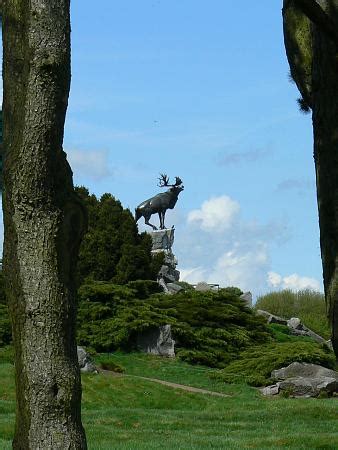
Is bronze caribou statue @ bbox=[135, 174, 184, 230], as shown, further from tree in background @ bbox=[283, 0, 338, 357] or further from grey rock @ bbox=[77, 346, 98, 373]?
tree in background @ bbox=[283, 0, 338, 357]

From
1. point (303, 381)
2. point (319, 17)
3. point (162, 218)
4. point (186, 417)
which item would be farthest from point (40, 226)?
point (162, 218)

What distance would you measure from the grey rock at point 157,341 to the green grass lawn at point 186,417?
2.76m

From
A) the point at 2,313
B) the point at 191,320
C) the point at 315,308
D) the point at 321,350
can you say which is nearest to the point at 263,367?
the point at 321,350

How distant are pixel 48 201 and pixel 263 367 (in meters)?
20.0

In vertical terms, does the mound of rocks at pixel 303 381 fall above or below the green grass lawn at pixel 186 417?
above

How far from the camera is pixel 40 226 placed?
5605 millimetres

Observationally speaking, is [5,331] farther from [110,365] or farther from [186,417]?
[186,417]

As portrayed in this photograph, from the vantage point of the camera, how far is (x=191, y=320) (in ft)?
98.3

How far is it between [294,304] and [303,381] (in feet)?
67.9

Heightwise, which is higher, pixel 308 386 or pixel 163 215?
pixel 163 215

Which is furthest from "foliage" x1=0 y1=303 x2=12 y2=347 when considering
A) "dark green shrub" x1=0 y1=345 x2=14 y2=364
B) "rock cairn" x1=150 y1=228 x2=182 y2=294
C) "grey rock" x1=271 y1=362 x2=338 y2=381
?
"rock cairn" x1=150 y1=228 x2=182 y2=294

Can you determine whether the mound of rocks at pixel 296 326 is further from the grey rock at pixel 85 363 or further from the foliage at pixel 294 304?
the grey rock at pixel 85 363

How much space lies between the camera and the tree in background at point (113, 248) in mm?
33812

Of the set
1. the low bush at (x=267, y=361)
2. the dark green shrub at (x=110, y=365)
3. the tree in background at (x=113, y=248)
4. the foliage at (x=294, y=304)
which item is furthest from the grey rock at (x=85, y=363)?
the foliage at (x=294, y=304)
